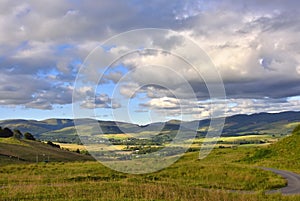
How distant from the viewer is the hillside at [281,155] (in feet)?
230

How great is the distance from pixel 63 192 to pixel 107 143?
13134 millimetres

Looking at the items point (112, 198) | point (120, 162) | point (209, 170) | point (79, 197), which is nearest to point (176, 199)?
point (112, 198)

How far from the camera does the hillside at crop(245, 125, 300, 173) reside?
70144 mm

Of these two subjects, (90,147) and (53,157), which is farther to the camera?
(53,157)

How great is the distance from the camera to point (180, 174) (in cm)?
5031

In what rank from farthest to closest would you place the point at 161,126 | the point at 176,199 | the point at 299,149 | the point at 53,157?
the point at 53,157 → the point at 299,149 → the point at 161,126 → the point at 176,199

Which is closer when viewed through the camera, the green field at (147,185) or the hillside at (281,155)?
the green field at (147,185)

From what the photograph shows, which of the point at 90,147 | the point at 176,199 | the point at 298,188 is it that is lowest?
the point at 298,188

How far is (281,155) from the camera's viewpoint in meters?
81.4

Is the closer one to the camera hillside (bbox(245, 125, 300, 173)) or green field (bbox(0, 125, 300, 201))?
green field (bbox(0, 125, 300, 201))

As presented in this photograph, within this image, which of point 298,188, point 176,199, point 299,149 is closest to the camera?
point 176,199

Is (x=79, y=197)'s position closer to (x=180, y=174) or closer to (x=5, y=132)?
(x=180, y=174)

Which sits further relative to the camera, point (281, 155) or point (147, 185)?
point (281, 155)

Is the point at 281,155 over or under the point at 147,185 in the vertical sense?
under
